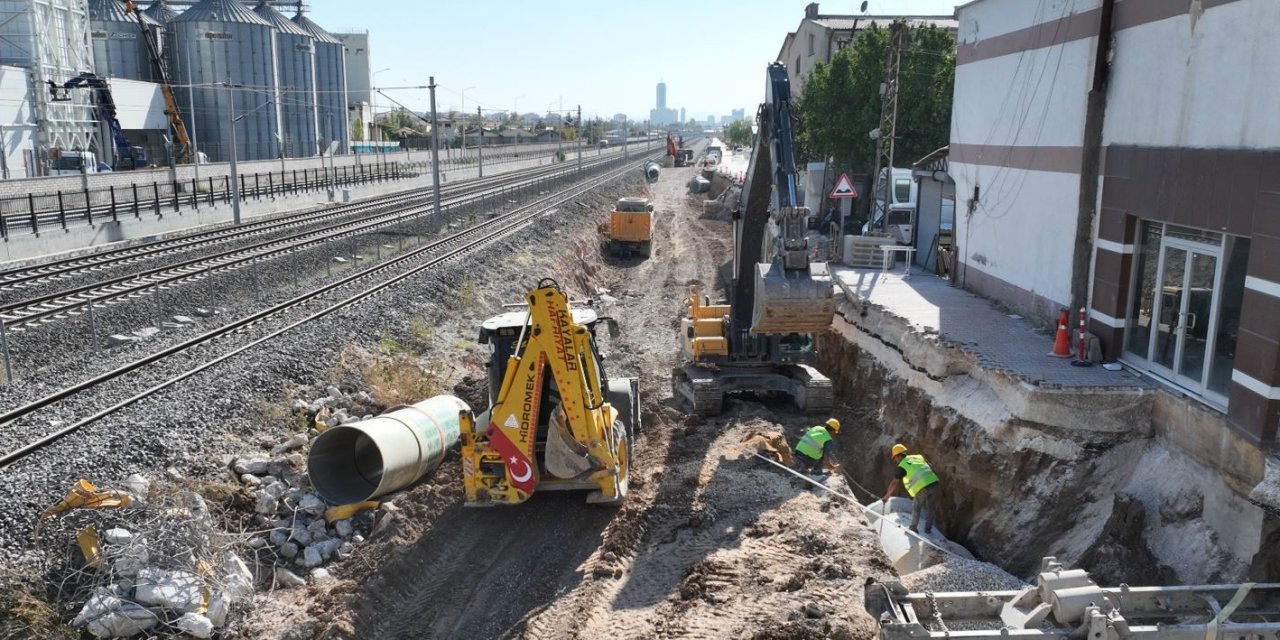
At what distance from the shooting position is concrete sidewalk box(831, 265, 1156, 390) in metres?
12.8

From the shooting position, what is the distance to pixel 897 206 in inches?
1128

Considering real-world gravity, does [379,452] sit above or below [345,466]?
above

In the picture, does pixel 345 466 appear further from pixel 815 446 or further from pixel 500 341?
pixel 815 446

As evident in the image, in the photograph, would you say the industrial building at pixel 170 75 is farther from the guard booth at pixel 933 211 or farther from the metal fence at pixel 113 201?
the guard booth at pixel 933 211

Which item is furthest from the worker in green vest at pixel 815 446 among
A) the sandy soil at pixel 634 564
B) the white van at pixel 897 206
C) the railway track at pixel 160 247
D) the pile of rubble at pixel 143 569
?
the railway track at pixel 160 247

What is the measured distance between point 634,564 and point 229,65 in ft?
251

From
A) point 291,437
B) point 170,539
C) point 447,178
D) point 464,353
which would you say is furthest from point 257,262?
point 447,178

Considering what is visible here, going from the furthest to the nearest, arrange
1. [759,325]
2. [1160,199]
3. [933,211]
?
[933,211]
[759,325]
[1160,199]

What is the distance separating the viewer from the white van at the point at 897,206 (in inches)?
1113

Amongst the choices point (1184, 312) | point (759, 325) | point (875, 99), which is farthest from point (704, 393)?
point (875, 99)

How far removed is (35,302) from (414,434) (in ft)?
40.9

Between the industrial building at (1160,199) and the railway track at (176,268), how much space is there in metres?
17.4

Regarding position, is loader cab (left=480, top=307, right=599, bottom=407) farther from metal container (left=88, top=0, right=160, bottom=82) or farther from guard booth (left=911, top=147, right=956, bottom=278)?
metal container (left=88, top=0, right=160, bottom=82)

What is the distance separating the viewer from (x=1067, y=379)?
41.5ft
